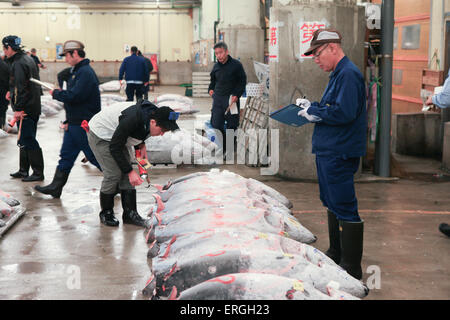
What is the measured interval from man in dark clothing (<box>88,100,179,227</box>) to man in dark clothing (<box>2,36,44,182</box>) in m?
2.18

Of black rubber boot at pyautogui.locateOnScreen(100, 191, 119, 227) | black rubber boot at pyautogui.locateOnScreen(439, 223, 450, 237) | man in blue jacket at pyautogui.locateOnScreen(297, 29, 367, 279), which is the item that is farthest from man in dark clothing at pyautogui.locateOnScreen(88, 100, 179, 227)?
black rubber boot at pyautogui.locateOnScreen(439, 223, 450, 237)

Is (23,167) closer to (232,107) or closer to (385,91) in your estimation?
(232,107)

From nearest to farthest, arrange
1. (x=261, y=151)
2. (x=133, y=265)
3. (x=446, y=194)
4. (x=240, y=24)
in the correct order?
(x=133, y=265) → (x=446, y=194) → (x=261, y=151) → (x=240, y=24)

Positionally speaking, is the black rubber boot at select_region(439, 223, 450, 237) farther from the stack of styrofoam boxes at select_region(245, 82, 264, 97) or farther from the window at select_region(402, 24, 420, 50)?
the window at select_region(402, 24, 420, 50)

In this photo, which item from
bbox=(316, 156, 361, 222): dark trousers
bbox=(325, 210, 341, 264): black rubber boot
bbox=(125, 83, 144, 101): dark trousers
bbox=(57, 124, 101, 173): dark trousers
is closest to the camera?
bbox=(316, 156, 361, 222): dark trousers

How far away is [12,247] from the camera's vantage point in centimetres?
531

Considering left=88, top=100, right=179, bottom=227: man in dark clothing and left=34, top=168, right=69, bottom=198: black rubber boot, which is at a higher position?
left=88, top=100, right=179, bottom=227: man in dark clothing

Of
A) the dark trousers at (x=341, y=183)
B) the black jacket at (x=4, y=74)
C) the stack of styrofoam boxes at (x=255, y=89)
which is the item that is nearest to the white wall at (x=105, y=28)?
the black jacket at (x=4, y=74)

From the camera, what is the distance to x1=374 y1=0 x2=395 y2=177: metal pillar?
8.05 m

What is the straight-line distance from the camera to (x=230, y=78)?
9375mm
